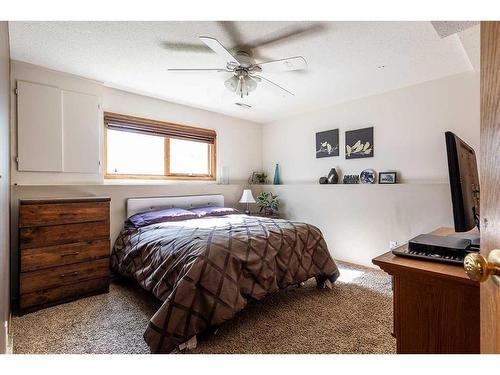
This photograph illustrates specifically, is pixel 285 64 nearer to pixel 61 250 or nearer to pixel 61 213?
pixel 61 213

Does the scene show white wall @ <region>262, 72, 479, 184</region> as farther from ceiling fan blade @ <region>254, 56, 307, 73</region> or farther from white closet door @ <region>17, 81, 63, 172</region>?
white closet door @ <region>17, 81, 63, 172</region>

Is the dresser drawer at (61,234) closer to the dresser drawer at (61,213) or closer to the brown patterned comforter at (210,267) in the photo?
the dresser drawer at (61,213)

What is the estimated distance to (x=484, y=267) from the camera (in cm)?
52

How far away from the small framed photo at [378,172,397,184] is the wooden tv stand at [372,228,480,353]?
254 centimetres

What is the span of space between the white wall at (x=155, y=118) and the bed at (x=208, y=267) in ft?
3.44

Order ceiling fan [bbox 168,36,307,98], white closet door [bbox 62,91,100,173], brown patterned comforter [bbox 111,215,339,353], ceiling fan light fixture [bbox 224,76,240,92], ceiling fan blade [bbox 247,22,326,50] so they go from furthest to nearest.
A: 1. white closet door [bbox 62,91,100,173]
2. ceiling fan light fixture [bbox 224,76,240,92]
3. ceiling fan [bbox 168,36,307,98]
4. ceiling fan blade [bbox 247,22,326,50]
5. brown patterned comforter [bbox 111,215,339,353]

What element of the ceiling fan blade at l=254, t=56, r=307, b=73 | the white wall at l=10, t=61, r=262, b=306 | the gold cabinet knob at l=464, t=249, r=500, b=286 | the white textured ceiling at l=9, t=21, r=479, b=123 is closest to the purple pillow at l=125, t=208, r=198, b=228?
the white wall at l=10, t=61, r=262, b=306

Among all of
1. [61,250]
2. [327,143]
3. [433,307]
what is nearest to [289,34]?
[433,307]

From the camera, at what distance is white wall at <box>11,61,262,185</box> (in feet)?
8.29

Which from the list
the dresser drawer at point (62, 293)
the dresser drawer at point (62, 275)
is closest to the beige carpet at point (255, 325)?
the dresser drawer at point (62, 293)

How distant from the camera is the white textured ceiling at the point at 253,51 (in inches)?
75.2
